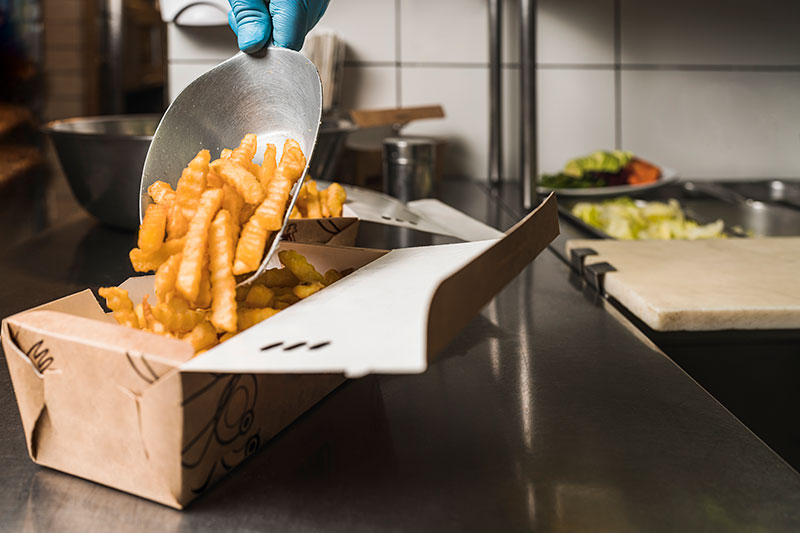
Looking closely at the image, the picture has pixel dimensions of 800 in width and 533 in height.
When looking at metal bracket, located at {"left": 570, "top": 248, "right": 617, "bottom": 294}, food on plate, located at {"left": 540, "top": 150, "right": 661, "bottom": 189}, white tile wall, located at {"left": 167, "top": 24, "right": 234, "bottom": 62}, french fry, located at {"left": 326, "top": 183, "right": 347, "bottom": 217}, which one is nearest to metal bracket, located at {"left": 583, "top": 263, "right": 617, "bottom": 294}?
metal bracket, located at {"left": 570, "top": 248, "right": 617, "bottom": 294}

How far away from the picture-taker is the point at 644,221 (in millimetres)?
1441

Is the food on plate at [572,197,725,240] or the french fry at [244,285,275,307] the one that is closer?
the french fry at [244,285,275,307]

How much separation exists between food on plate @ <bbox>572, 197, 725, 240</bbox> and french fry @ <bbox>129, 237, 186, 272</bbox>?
995mm

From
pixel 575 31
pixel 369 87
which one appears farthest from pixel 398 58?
pixel 575 31

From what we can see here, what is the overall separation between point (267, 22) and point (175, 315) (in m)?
0.37

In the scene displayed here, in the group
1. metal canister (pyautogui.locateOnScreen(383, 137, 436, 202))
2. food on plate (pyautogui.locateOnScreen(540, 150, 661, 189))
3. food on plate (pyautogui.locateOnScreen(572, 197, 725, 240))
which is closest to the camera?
food on plate (pyautogui.locateOnScreen(572, 197, 725, 240))

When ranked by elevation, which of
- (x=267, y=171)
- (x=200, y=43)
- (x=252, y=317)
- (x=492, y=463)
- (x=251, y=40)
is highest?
(x=200, y=43)

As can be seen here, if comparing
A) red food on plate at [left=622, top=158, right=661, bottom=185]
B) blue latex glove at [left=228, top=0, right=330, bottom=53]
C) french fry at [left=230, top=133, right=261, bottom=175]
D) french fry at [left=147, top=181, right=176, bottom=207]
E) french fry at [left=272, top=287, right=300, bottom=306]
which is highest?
blue latex glove at [left=228, top=0, right=330, bottom=53]

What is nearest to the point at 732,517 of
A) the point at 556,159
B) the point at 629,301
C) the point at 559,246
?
the point at 629,301

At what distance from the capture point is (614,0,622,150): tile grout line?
1.95 m

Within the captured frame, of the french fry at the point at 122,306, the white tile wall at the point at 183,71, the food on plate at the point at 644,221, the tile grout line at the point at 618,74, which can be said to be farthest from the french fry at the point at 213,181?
the tile grout line at the point at 618,74

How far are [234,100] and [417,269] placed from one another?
31 cm

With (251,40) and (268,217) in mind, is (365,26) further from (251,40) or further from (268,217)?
(268,217)

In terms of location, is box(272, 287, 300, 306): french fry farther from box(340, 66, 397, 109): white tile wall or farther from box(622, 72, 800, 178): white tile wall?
box(622, 72, 800, 178): white tile wall
